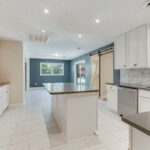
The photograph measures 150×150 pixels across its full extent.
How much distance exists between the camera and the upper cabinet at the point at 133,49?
2600 mm

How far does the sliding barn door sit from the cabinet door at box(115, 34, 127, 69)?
1732mm

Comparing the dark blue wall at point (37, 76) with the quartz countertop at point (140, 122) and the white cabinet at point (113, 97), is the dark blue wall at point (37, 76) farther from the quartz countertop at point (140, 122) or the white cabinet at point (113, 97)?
the quartz countertop at point (140, 122)

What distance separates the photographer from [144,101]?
2.42 m

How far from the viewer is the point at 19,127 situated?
244 centimetres

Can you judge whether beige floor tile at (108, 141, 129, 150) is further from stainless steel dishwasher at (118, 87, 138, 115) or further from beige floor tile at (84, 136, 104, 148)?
stainless steel dishwasher at (118, 87, 138, 115)

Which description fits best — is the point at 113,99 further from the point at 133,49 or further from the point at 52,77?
the point at 52,77

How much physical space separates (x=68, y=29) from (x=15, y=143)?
9.50 ft

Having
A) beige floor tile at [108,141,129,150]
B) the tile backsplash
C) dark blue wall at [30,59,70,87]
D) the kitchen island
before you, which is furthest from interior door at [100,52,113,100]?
dark blue wall at [30,59,70,87]

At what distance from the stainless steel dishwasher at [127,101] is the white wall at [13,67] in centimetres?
353

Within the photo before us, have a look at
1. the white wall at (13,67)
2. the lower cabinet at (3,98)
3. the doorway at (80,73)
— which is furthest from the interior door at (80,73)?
the lower cabinet at (3,98)

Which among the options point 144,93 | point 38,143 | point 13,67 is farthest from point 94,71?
point 38,143

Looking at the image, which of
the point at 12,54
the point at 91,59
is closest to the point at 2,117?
the point at 12,54

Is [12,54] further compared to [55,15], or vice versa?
[12,54]

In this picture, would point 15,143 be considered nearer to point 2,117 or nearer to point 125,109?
point 2,117
